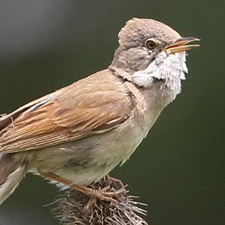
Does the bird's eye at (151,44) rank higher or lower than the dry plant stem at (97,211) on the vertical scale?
higher

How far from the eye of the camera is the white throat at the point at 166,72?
8242mm

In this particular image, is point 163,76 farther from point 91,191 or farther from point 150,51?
point 91,191

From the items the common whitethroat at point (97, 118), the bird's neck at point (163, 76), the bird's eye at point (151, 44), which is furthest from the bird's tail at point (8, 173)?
the bird's eye at point (151, 44)

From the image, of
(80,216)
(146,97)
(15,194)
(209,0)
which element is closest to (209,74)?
(209,0)

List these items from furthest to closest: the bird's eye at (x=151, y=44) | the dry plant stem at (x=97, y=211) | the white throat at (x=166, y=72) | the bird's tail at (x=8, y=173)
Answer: the bird's eye at (x=151, y=44), the white throat at (x=166, y=72), the bird's tail at (x=8, y=173), the dry plant stem at (x=97, y=211)

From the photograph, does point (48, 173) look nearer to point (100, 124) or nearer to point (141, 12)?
point (100, 124)

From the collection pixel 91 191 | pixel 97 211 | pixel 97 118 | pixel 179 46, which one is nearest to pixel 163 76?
pixel 179 46

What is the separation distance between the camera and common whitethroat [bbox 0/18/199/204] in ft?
26.3

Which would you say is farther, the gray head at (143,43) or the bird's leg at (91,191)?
the gray head at (143,43)

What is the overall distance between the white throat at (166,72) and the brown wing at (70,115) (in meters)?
0.12

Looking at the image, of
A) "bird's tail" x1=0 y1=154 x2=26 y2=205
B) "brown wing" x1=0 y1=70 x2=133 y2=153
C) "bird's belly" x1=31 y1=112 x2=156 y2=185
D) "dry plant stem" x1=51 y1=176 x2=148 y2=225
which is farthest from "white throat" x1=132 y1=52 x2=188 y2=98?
"bird's tail" x1=0 y1=154 x2=26 y2=205

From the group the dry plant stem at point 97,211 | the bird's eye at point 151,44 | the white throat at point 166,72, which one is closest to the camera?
the dry plant stem at point 97,211

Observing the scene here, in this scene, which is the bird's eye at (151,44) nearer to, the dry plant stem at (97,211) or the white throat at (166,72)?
the white throat at (166,72)

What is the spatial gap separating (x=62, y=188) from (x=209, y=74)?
2.63m
